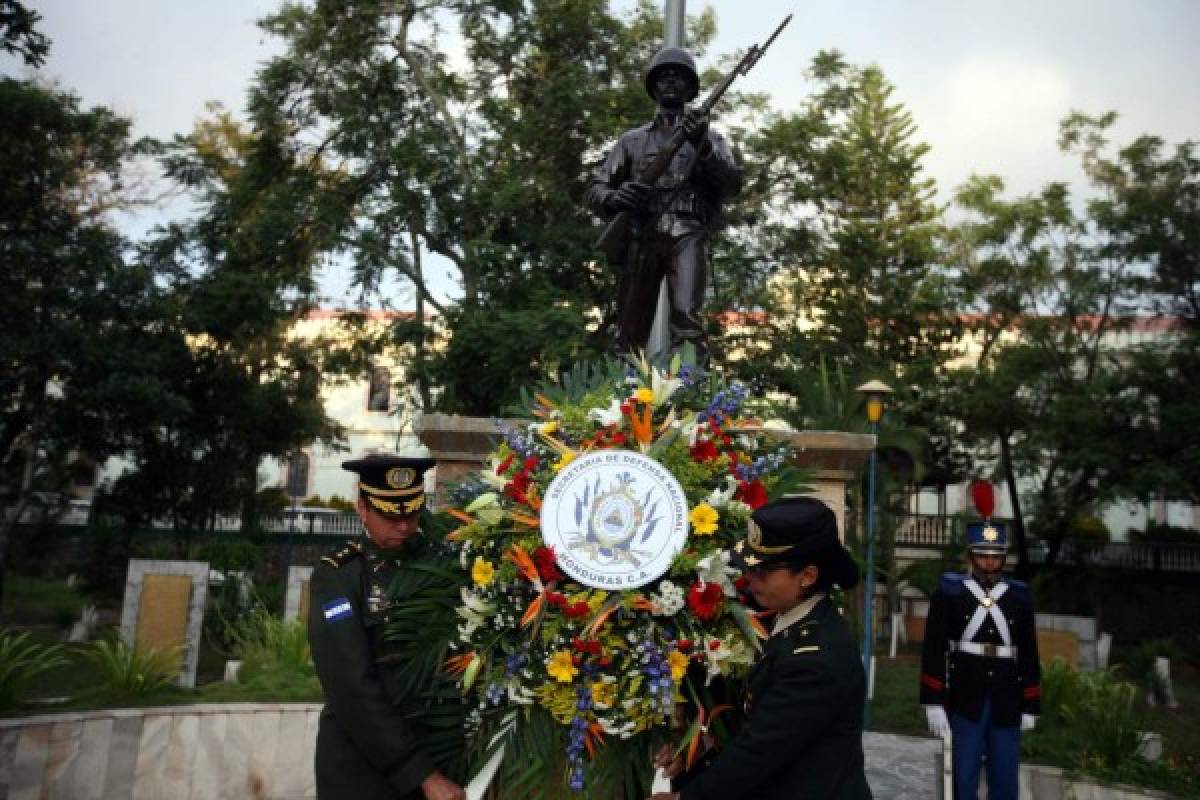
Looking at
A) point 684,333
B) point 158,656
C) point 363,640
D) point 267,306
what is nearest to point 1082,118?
point 267,306

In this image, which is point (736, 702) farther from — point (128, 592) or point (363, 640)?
point (128, 592)

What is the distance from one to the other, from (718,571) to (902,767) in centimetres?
413

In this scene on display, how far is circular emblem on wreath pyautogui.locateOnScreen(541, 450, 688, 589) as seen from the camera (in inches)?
128

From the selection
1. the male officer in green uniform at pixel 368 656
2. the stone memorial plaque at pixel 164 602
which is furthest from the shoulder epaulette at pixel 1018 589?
the stone memorial plaque at pixel 164 602

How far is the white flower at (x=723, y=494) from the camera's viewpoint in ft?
11.1

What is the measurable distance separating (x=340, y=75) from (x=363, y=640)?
16.7 meters

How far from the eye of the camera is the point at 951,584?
555 cm

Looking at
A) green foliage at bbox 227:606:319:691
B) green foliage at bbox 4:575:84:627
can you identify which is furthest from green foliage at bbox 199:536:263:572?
green foliage at bbox 227:606:319:691

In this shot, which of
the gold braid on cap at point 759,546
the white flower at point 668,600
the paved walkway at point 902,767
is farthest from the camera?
the paved walkway at point 902,767

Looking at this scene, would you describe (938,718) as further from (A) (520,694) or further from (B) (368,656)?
(B) (368,656)

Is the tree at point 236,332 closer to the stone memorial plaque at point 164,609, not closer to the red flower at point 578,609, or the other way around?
the stone memorial plaque at point 164,609

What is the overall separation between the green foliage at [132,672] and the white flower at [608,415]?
5.37 m

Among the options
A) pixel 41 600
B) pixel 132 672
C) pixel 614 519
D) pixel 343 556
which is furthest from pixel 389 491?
pixel 41 600

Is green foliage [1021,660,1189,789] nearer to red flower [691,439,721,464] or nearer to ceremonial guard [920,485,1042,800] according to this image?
ceremonial guard [920,485,1042,800]
